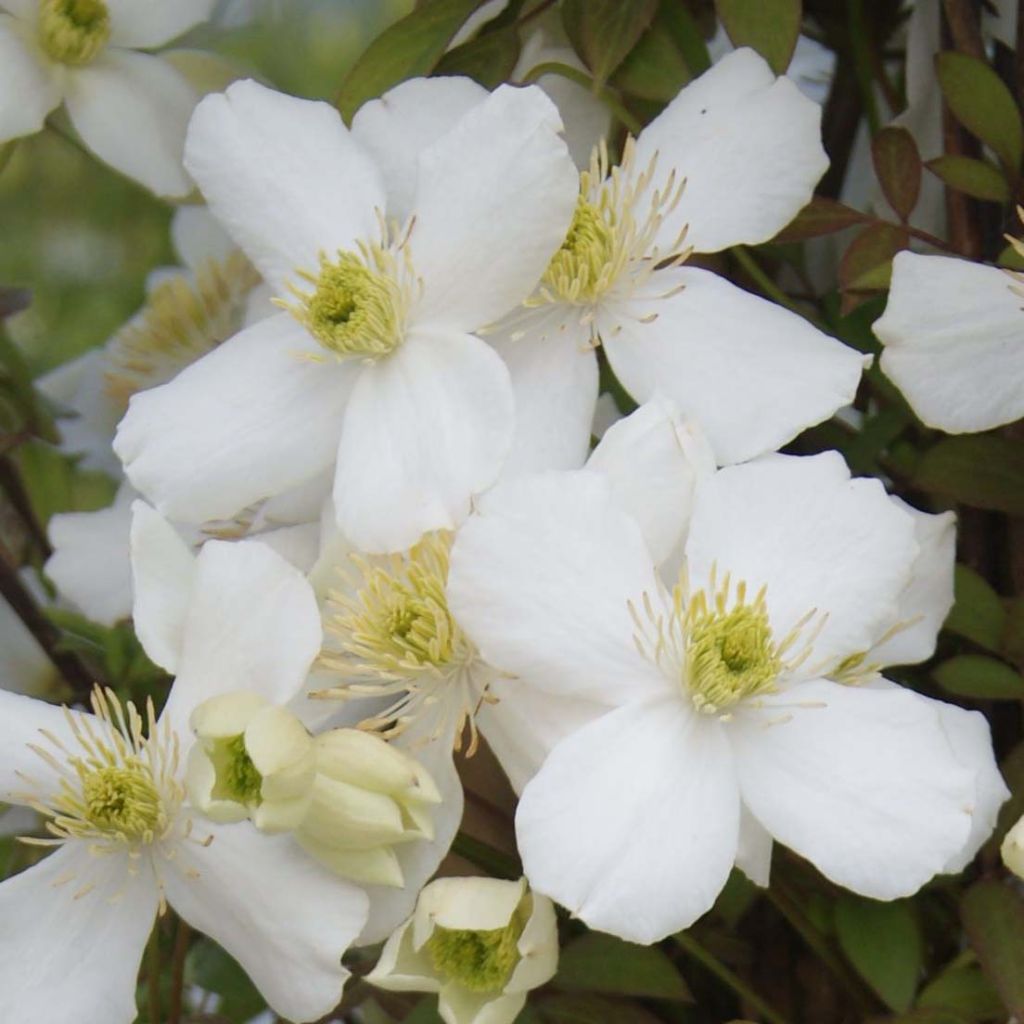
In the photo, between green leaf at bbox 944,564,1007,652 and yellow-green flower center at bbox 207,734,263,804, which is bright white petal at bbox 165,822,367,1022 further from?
green leaf at bbox 944,564,1007,652

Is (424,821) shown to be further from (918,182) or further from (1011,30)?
(1011,30)

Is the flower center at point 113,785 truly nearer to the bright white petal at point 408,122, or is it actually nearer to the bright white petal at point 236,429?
the bright white petal at point 236,429

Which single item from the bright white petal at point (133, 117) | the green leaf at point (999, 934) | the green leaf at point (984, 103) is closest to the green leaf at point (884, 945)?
the green leaf at point (999, 934)

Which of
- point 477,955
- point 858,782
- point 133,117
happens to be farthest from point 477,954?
point 133,117

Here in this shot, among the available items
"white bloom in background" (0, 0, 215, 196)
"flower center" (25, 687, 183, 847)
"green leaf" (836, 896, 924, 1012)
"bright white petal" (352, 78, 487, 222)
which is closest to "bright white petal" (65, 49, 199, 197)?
"white bloom in background" (0, 0, 215, 196)

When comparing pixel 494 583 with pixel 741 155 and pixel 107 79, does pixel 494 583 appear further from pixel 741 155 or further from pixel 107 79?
pixel 107 79
